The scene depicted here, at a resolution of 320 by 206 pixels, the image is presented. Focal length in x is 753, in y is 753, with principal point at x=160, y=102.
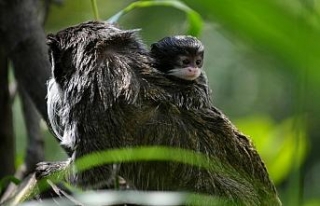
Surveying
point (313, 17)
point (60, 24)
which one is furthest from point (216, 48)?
point (313, 17)

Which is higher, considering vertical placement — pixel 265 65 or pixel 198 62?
pixel 265 65

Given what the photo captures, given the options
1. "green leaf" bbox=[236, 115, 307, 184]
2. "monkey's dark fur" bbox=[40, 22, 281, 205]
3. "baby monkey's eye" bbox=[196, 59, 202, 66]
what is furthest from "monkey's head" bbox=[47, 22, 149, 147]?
"green leaf" bbox=[236, 115, 307, 184]

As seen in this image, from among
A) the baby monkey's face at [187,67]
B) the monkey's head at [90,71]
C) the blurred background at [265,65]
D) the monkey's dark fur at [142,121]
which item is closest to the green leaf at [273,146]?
the blurred background at [265,65]

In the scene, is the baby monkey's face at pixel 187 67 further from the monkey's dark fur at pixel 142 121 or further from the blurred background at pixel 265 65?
the blurred background at pixel 265 65

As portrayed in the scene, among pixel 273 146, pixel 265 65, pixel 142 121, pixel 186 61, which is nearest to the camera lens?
pixel 265 65

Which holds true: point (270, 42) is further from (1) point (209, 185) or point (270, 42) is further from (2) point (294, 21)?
(1) point (209, 185)

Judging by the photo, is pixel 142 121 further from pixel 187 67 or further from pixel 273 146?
pixel 273 146

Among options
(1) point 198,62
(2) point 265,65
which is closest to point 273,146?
(1) point 198,62

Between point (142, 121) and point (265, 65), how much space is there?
94 centimetres

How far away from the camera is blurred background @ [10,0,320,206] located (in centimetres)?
47

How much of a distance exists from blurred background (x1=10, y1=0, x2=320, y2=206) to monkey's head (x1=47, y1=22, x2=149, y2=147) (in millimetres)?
210

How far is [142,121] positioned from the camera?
5.52ft

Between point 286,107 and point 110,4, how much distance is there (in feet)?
3.81

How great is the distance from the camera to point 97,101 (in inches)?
68.6
